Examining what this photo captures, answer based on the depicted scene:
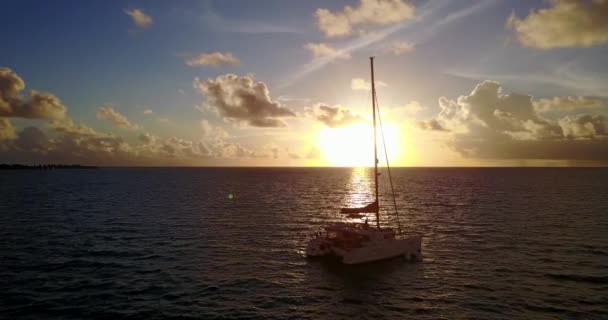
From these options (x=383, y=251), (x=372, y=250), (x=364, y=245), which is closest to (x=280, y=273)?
(x=364, y=245)

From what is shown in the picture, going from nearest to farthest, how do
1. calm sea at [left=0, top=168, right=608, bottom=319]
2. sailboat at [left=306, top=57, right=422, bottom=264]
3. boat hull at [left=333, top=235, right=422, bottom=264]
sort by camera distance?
calm sea at [left=0, top=168, right=608, bottom=319]
boat hull at [left=333, top=235, right=422, bottom=264]
sailboat at [left=306, top=57, right=422, bottom=264]

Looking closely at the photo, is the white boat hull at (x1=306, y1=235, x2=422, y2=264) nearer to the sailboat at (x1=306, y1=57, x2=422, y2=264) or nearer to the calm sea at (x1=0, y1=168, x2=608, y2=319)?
the sailboat at (x1=306, y1=57, x2=422, y2=264)

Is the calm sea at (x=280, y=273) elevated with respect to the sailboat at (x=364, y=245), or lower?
lower

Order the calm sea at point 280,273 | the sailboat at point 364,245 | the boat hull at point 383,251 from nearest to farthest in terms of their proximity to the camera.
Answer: the calm sea at point 280,273, the boat hull at point 383,251, the sailboat at point 364,245

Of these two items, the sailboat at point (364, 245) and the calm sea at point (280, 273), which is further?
the sailboat at point (364, 245)

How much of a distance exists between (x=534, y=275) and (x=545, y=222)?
31.7 m

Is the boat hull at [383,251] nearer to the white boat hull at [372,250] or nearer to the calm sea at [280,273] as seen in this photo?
the white boat hull at [372,250]

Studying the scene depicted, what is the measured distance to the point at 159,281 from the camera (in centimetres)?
2997

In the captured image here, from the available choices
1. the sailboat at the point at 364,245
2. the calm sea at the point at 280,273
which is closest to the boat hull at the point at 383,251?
the sailboat at the point at 364,245

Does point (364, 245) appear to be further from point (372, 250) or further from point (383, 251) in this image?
point (383, 251)

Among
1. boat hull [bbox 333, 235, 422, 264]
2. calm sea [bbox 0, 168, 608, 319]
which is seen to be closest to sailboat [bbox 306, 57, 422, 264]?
boat hull [bbox 333, 235, 422, 264]

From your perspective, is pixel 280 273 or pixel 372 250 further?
pixel 372 250

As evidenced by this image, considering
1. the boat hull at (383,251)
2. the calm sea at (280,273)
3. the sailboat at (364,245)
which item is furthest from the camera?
the sailboat at (364,245)

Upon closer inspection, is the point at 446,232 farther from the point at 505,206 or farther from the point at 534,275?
the point at 505,206
